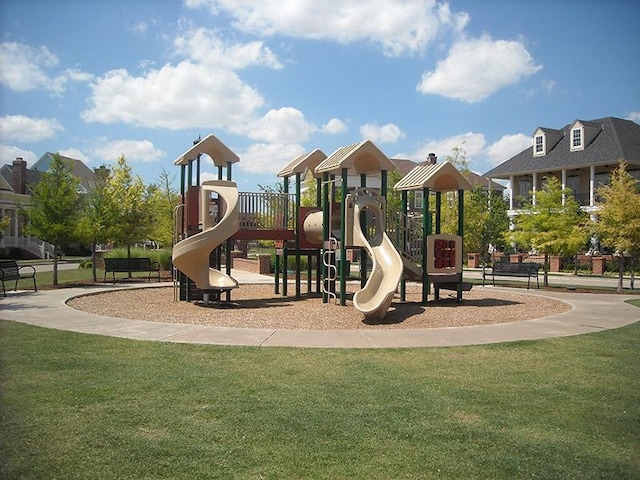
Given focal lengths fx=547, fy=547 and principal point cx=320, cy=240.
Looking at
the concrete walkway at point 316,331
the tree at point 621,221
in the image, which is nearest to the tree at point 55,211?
the concrete walkway at point 316,331

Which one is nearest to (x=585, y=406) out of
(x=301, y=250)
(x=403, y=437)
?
(x=403, y=437)

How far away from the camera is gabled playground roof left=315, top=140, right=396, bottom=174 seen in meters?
15.5

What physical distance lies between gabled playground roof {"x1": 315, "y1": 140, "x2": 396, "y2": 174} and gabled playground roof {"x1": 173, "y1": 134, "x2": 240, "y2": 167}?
2922 mm

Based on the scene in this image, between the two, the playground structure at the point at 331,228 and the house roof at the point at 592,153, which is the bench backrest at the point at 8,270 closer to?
the playground structure at the point at 331,228

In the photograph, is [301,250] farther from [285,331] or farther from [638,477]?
[638,477]

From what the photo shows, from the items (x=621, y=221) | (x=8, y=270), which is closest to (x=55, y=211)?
(x=8, y=270)

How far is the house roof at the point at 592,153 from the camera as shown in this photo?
40250mm

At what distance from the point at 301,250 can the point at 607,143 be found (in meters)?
33.8

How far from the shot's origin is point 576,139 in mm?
44094

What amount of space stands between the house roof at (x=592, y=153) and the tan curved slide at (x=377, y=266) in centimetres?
3027

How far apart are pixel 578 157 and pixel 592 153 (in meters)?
1.11

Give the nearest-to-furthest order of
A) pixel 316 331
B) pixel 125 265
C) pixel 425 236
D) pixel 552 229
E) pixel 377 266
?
pixel 316 331 → pixel 377 266 → pixel 425 236 → pixel 125 265 → pixel 552 229

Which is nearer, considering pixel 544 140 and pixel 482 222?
pixel 482 222

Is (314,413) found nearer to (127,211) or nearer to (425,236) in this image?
(425,236)
